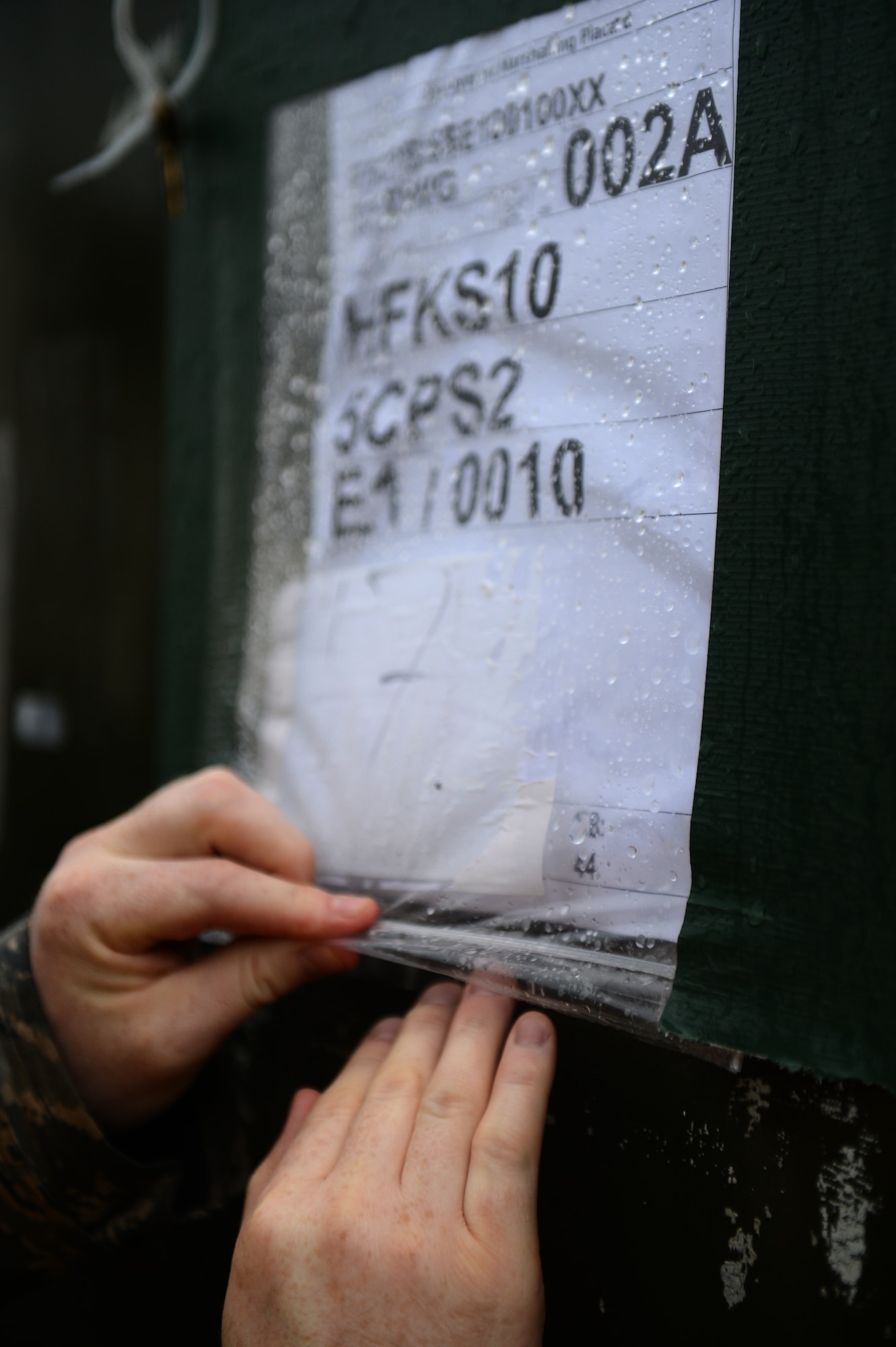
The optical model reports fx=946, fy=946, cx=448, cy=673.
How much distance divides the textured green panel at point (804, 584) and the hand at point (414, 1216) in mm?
118

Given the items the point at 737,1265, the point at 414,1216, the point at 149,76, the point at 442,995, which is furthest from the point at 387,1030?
the point at 149,76

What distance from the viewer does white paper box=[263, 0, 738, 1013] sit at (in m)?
0.57

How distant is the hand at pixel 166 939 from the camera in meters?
0.66

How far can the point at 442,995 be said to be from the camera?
0.65 metres

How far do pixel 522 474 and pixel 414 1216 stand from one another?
46 centimetres

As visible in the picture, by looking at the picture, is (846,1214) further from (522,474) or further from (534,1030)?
(522,474)

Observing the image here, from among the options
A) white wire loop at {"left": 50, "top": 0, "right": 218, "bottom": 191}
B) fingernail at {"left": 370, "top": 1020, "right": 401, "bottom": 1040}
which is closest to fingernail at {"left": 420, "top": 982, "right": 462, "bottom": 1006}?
fingernail at {"left": 370, "top": 1020, "right": 401, "bottom": 1040}

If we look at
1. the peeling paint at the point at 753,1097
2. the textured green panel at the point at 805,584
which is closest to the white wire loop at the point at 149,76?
the textured green panel at the point at 805,584

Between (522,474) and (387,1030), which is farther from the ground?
(522,474)

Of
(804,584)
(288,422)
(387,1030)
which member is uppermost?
(288,422)

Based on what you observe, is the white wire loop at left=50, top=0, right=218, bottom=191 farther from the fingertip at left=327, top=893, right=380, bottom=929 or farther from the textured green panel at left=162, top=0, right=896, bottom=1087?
the fingertip at left=327, top=893, right=380, bottom=929

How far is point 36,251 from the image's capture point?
122cm

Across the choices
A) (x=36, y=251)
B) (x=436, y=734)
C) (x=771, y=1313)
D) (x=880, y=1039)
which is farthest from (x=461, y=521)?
(x=36, y=251)

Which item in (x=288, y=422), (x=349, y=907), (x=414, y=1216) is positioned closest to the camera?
(x=414, y=1216)
